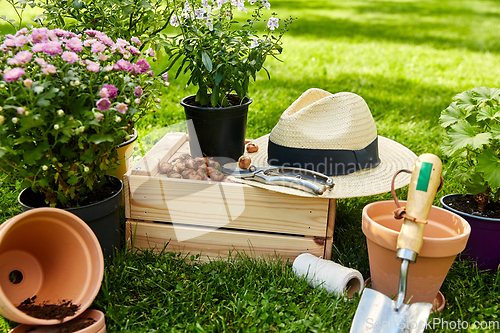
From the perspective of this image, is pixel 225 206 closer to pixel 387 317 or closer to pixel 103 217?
pixel 103 217

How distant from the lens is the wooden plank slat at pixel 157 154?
193 cm

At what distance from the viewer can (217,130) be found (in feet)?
6.73

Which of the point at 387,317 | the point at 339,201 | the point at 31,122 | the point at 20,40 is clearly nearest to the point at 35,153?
the point at 31,122

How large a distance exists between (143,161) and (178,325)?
30.5 inches

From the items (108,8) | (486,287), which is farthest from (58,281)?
(486,287)

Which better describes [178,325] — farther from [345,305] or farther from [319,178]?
[319,178]

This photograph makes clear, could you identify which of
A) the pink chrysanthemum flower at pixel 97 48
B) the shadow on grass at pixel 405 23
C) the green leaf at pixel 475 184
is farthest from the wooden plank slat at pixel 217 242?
the shadow on grass at pixel 405 23

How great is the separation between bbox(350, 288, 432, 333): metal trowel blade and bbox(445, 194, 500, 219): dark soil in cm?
61

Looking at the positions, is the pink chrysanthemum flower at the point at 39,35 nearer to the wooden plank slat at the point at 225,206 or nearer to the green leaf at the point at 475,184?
the wooden plank slat at the point at 225,206

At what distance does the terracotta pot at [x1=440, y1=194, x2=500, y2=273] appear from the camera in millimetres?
1753

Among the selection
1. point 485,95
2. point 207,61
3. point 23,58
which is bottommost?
point 485,95

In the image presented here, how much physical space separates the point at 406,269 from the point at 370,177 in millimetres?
563

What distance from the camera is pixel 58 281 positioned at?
63.3 inches

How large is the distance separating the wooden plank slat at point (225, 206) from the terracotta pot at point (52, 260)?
1.15 feet
